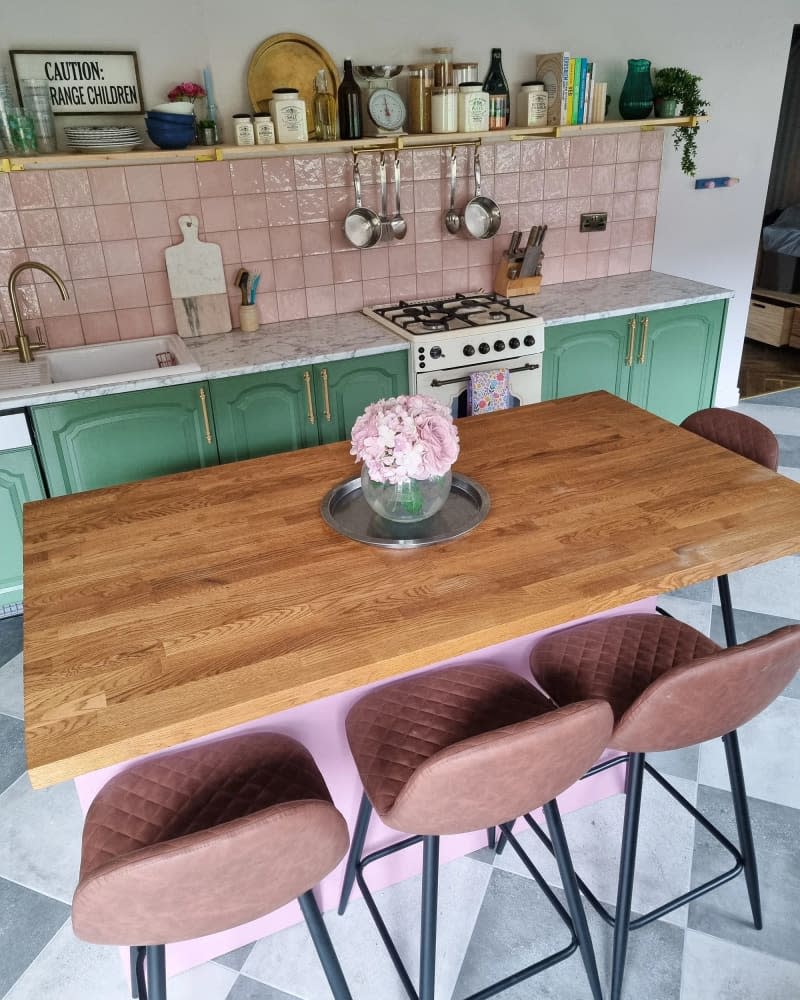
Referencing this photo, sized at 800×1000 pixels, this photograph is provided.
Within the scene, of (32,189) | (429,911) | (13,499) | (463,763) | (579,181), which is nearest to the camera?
(463,763)

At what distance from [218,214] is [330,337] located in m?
0.72

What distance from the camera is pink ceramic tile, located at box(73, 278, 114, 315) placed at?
3.38 m

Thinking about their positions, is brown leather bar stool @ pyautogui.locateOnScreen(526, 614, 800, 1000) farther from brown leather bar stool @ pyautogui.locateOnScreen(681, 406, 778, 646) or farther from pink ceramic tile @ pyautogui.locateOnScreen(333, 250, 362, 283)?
pink ceramic tile @ pyautogui.locateOnScreen(333, 250, 362, 283)

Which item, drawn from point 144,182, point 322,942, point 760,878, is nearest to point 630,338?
point 144,182

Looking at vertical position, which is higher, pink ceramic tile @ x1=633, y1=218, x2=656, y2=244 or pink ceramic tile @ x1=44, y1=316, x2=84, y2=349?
pink ceramic tile @ x1=633, y1=218, x2=656, y2=244

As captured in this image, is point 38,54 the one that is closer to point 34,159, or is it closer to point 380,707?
point 34,159

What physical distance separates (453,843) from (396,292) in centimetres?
266

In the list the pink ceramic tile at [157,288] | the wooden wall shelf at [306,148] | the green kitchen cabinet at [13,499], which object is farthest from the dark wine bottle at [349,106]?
the green kitchen cabinet at [13,499]

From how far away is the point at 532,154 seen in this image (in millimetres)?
3953

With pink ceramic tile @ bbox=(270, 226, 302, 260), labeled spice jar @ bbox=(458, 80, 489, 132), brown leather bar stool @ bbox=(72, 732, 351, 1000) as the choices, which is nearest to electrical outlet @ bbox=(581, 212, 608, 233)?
labeled spice jar @ bbox=(458, 80, 489, 132)

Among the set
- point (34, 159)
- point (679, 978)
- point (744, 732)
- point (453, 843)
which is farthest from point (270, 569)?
point (34, 159)

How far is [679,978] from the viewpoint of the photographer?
1865 millimetres

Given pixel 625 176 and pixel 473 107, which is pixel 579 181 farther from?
pixel 473 107

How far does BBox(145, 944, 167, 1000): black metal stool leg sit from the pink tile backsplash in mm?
2712
